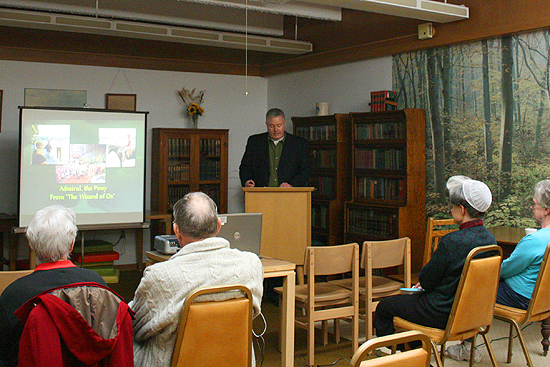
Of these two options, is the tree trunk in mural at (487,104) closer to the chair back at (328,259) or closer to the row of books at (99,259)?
the chair back at (328,259)

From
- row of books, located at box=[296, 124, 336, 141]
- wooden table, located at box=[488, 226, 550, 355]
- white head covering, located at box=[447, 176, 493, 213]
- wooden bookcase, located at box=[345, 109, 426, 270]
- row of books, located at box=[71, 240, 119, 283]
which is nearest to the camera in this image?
white head covering, located at box=[447, 176, 493, 213]

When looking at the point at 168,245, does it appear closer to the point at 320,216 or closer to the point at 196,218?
the point at 196,218

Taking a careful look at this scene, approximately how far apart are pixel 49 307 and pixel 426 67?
483cm

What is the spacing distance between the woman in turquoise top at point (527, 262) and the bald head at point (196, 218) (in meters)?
2.00

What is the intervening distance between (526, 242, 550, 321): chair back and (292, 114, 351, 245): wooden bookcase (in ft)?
11.0

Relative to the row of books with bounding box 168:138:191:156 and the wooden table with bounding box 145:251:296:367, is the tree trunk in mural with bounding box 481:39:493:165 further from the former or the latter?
the row of books with bounding box 168:138:191:156

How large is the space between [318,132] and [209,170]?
171 centimetres

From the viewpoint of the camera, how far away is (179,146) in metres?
7.25

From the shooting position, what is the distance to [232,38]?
6430 millimetres

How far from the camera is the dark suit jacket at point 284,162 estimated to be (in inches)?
215

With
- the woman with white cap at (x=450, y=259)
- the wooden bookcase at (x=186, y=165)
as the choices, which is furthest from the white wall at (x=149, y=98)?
the woman with white cap at (x=450, y=259)

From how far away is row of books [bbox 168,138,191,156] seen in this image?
7199mm

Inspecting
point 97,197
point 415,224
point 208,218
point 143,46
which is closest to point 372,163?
point 415,224

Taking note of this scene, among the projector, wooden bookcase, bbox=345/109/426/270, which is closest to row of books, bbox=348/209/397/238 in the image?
wooden bookcase, bbox=345/109/426/270
